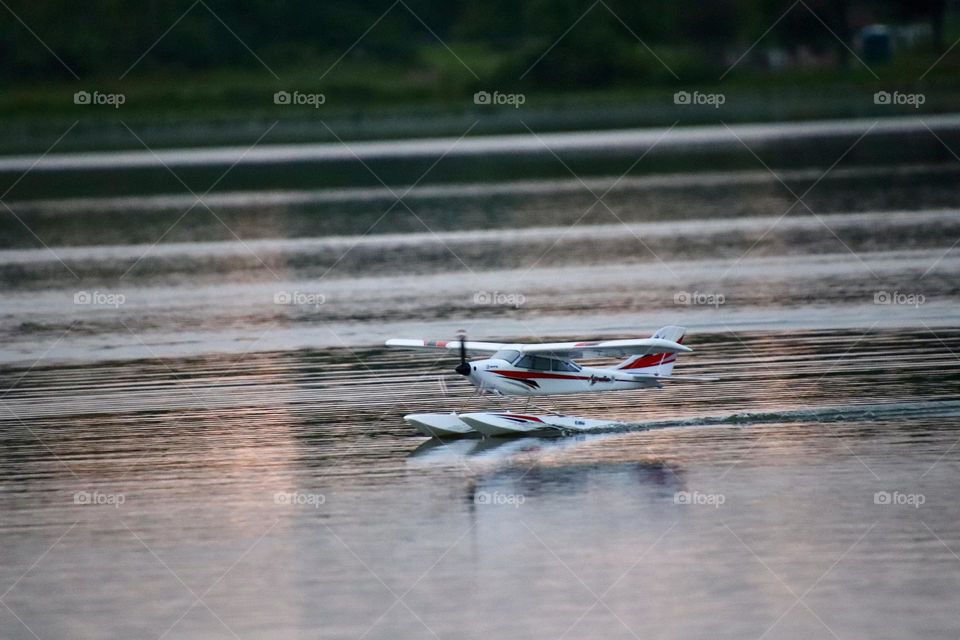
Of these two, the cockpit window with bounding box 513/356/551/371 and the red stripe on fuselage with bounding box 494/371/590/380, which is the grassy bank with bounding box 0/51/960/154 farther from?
the cockpit window with bounding box 513/356/551/371

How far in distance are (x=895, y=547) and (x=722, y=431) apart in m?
6.52

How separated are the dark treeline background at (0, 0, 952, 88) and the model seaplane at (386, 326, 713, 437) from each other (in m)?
83.7

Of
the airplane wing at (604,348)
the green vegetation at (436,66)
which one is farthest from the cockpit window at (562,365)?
the green vegetation at (436,66)

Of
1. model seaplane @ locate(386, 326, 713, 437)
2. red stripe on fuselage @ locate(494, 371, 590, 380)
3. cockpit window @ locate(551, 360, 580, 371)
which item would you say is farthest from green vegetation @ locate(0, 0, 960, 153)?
red stripe on fuselage @ locate(494, 371, 590, 380)

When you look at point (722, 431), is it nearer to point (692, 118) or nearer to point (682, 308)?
point (682, 308)

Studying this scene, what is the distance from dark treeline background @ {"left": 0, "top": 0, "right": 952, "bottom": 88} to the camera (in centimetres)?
11356

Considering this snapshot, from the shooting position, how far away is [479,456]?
28.0 m

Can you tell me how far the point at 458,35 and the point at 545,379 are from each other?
107 meters

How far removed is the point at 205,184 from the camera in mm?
86000

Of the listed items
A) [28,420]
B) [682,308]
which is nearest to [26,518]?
[28,420]

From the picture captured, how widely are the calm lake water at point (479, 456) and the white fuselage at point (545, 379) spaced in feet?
3.19

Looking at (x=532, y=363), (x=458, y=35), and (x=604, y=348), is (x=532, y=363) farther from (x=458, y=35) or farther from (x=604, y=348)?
(x=458, y=35)

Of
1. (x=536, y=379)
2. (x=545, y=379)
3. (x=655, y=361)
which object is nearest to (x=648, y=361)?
(x=655, y=361)

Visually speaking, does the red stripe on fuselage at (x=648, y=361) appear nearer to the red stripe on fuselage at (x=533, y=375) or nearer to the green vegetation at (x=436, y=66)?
the red stripe on fuselage at (x=533, y=375)
